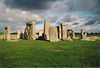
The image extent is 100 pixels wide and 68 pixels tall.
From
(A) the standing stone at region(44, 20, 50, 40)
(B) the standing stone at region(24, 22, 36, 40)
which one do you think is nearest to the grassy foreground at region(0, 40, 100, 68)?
(A) the standing stone at region(44, 20, 50, 40)

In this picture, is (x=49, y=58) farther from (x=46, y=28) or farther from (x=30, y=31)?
(x=46, y=28)

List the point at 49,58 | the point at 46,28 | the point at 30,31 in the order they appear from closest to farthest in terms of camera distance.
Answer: the point at 49,58 → the point at 30,31 → the point at 46,28

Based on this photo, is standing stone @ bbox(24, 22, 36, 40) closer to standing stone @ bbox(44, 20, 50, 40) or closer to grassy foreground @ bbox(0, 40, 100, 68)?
standing stone @ bbox(44, 20, 50, 40)

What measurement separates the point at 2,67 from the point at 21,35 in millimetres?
36784

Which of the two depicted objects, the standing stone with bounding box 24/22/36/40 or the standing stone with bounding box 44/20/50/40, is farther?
the standing stone with bounding box 24/22/36/40

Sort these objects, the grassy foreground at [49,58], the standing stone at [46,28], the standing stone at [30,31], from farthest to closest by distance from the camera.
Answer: the standing stone at [30,31], the standing stone at [46,28], the grassy foreground at [49,58]

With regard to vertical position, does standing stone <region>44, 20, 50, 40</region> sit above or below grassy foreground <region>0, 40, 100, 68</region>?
above

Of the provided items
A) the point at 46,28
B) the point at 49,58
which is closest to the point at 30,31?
the point at 46,28

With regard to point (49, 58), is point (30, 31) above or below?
above

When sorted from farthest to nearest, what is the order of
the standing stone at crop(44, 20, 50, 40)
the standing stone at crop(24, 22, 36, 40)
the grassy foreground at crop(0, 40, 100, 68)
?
1. the standing stone at crop(24, 22, 36, 40)
2. the standing stone at crop(44, 20, 50, 40)
3. the grassy foreground at crop(0, 40, 100, 68)

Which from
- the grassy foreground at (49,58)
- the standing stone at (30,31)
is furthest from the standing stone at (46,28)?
the grassy foreground at (49,58)

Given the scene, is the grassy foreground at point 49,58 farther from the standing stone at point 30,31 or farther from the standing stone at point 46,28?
the standing stone at point 30,31

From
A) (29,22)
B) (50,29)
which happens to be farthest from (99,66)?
(29,22)

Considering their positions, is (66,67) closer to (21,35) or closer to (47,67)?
(47,67)
